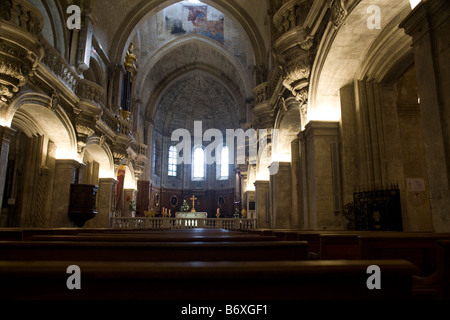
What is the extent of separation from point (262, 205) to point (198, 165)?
1463cm

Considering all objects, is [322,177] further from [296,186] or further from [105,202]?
[105,202]

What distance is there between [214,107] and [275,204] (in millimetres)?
17911

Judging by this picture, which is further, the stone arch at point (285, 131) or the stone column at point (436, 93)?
the stone arch at point (285, 131)

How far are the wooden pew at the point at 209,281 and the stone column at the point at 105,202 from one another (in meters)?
15.0

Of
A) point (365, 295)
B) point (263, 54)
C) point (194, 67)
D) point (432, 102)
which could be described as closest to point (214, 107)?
point (194, 67)

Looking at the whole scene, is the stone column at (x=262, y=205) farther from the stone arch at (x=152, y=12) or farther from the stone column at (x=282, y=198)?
the stone arch at (x=152, y=12)

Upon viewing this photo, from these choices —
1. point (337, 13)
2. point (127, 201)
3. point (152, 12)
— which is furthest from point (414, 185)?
point (127, 201)

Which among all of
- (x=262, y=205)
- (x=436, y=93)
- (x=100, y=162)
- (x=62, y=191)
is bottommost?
(x=262, y=205)

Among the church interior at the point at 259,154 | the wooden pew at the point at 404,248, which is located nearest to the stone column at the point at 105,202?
the church interior at the point at 259,154

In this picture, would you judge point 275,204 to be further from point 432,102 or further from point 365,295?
point 365,295

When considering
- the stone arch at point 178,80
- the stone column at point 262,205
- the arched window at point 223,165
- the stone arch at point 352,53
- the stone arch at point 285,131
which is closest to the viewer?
the stone arch at point 352,53

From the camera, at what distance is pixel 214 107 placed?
29.5 metres

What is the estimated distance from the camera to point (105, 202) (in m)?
15.8

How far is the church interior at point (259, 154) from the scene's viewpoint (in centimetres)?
133
